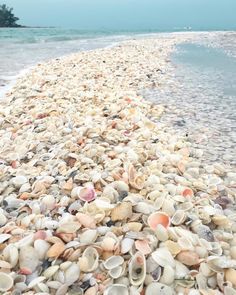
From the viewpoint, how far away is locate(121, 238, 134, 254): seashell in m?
2.93

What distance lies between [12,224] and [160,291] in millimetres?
1321

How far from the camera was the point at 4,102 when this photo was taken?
9.40m

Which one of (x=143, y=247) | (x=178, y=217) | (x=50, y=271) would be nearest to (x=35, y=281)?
(x=50, y=271)

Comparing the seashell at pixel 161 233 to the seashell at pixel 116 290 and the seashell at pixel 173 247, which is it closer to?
the seashell at pixel 173 247

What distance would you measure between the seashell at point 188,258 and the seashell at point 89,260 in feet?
1.85

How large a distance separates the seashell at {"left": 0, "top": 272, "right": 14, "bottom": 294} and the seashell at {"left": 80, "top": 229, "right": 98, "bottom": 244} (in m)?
0.56

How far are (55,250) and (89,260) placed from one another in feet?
0.82

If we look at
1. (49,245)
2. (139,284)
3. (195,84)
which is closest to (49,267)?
(49,245)

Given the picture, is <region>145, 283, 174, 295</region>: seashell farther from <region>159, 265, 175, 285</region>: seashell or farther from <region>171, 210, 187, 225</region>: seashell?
<region>171, 210, 187, 225</region>: seashell

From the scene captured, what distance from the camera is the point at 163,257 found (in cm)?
287

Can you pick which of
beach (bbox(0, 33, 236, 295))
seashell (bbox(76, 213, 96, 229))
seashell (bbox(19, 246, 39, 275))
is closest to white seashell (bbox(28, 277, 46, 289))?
beach (bbox(0, 33, 236, 295))

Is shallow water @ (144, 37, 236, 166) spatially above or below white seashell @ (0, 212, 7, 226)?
below

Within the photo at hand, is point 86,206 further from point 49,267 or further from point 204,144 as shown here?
point 204,144

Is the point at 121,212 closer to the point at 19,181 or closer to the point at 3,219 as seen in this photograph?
the point at 3,219
